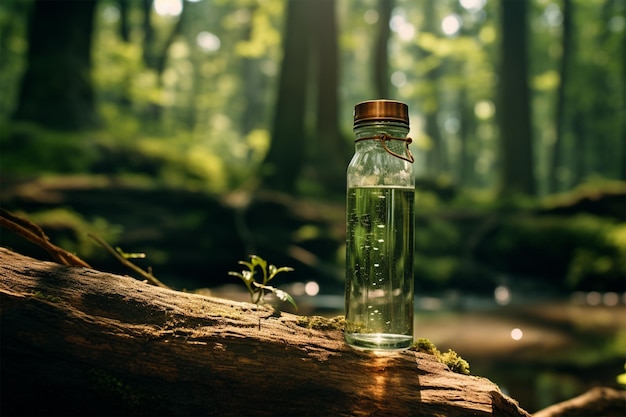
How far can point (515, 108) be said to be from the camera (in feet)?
58.9

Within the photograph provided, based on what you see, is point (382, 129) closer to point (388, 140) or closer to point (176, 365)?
point (388, 140)

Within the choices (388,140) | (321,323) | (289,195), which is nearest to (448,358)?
(321,323)

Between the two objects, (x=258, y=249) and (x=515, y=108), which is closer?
(x=258, y=249)

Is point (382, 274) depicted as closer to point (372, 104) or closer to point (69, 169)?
point (372, 104)

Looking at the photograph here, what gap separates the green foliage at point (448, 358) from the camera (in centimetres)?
221

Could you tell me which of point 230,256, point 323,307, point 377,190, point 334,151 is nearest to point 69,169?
point 230,256

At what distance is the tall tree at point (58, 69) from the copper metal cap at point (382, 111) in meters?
13.4

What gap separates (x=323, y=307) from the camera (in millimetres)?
9352

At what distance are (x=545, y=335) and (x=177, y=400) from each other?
7.41 m

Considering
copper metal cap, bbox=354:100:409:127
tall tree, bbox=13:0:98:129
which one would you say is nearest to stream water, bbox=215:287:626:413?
copper metal cap, bbox=354:100:409:127

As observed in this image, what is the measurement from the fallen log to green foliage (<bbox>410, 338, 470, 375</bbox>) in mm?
99

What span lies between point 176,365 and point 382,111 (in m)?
1.25

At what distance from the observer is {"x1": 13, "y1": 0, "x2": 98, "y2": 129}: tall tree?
13820 millimetres

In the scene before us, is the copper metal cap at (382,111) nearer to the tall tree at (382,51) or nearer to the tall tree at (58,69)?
the tall tree at (58,69)
